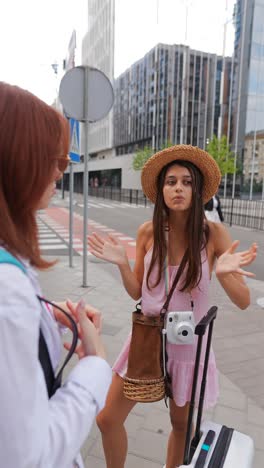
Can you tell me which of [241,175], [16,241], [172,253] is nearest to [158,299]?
[172,253]

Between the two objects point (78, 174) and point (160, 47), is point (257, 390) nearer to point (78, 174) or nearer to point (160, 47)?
point (160, 47)

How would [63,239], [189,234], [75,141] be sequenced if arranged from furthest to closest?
[63,239] → [75,141] → [189,234]

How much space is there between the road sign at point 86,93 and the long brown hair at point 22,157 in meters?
4.42

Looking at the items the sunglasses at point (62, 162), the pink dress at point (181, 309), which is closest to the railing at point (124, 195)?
the pink dress at point (181, 309)

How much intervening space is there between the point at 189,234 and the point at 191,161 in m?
0.37

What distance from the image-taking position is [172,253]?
188cm

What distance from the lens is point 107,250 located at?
1.97 meters

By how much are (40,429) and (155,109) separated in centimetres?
4568

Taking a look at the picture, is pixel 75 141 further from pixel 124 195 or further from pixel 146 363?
pixel 124 195

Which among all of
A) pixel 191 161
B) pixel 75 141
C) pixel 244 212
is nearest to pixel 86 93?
pixel 75 141

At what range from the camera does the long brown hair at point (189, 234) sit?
177 cm

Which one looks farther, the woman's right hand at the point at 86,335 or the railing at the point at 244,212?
the railing at the point at 244,212

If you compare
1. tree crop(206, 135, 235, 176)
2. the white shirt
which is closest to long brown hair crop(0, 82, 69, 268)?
the white shirt

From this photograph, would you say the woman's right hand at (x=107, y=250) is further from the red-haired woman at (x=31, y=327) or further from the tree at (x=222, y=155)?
the tree at (x=222, y=155)
